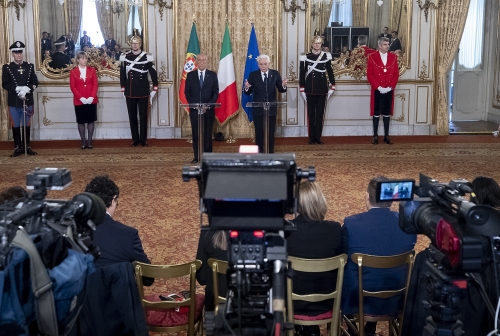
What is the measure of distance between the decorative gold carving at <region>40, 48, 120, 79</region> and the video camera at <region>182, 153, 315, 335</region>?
28.5 ft

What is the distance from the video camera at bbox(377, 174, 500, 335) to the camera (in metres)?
1.99

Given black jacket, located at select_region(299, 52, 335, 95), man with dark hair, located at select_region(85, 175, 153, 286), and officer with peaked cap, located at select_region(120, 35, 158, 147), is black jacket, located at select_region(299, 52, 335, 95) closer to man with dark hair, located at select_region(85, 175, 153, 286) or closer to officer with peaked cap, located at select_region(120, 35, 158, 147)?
officer with peaked cap, located at select_region(120, 35, 158, 147)

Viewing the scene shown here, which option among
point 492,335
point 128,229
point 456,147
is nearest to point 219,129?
point 456,147

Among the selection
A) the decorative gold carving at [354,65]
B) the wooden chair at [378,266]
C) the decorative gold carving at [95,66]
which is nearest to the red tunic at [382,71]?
the decorative gold carving at [354,65]

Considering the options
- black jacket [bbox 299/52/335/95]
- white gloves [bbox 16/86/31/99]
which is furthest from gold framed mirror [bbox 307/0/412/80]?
white gloves [bbox 16/86/31/99]

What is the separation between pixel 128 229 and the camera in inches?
127

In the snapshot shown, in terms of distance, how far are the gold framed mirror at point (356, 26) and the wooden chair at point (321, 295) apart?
7734 mm

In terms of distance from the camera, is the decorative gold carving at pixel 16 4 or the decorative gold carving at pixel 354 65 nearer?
the decorative gold carving at pixel 16 4

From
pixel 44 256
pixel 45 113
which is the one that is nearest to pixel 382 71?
pixel 45 113

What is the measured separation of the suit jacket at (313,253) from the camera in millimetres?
3227

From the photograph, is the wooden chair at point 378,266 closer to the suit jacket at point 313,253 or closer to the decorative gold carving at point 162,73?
the suit jacket at point 313,253

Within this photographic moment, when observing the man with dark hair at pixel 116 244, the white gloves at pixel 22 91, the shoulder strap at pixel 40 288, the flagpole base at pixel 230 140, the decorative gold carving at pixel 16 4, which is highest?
the decorative gold carving at pixel 16 4

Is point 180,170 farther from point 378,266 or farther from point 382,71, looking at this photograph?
point 378,266

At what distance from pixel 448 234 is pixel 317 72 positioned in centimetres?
802
